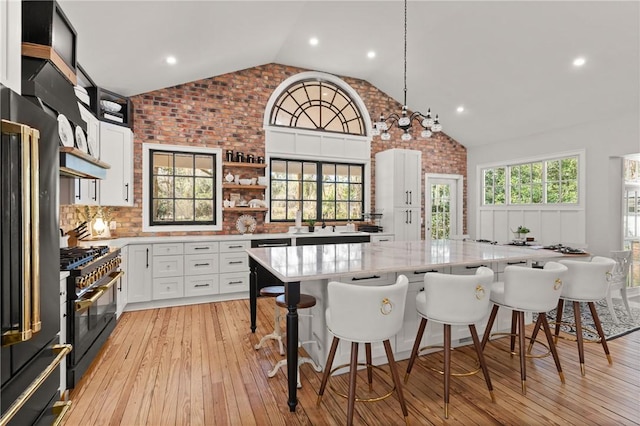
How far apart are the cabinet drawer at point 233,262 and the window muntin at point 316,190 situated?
105 cm

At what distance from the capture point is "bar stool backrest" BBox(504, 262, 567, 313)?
7.94 feet

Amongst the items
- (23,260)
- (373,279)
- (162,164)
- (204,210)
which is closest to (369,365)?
(373,279)

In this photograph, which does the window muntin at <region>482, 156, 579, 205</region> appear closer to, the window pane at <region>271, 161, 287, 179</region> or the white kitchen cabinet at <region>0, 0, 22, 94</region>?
the window pane at <region>271, 161, 287, 179</region>

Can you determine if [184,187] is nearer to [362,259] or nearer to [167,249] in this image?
[167,249]

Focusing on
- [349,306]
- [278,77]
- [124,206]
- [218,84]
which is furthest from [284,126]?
[349,306]

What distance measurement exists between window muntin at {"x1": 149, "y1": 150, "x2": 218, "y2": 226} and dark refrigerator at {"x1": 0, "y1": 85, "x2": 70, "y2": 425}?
152 inches

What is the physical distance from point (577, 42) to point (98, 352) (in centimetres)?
617

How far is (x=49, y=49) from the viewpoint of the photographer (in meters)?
1.95

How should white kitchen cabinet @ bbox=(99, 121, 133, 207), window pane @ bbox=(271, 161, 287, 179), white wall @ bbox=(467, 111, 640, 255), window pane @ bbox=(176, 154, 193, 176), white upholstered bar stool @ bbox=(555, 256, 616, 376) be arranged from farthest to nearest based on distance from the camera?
1. window pane @ bbox=(271, 161, 287, 179)
2. window pane @ bbox=(176, 154, 193, 176)
3. white wall @ bbox=(467, 111, 640, 255)
4. white kitchen cabinet @ bbox=(99, 121, 133, 207)
5. white upholstered bar stool @ bbox=(555, 256, 616, 376)

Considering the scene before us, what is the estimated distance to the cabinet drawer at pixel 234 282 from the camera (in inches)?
189

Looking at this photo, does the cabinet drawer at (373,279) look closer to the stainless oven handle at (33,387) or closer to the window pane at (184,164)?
the stainless oven handle at (33,387)

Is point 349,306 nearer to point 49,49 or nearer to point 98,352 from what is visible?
point 49,49

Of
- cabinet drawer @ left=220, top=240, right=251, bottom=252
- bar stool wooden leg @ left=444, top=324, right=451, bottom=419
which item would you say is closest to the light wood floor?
bar stool wooden leg @ left=444, top=324, right=451, bottom=419

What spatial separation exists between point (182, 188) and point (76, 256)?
2603mm
